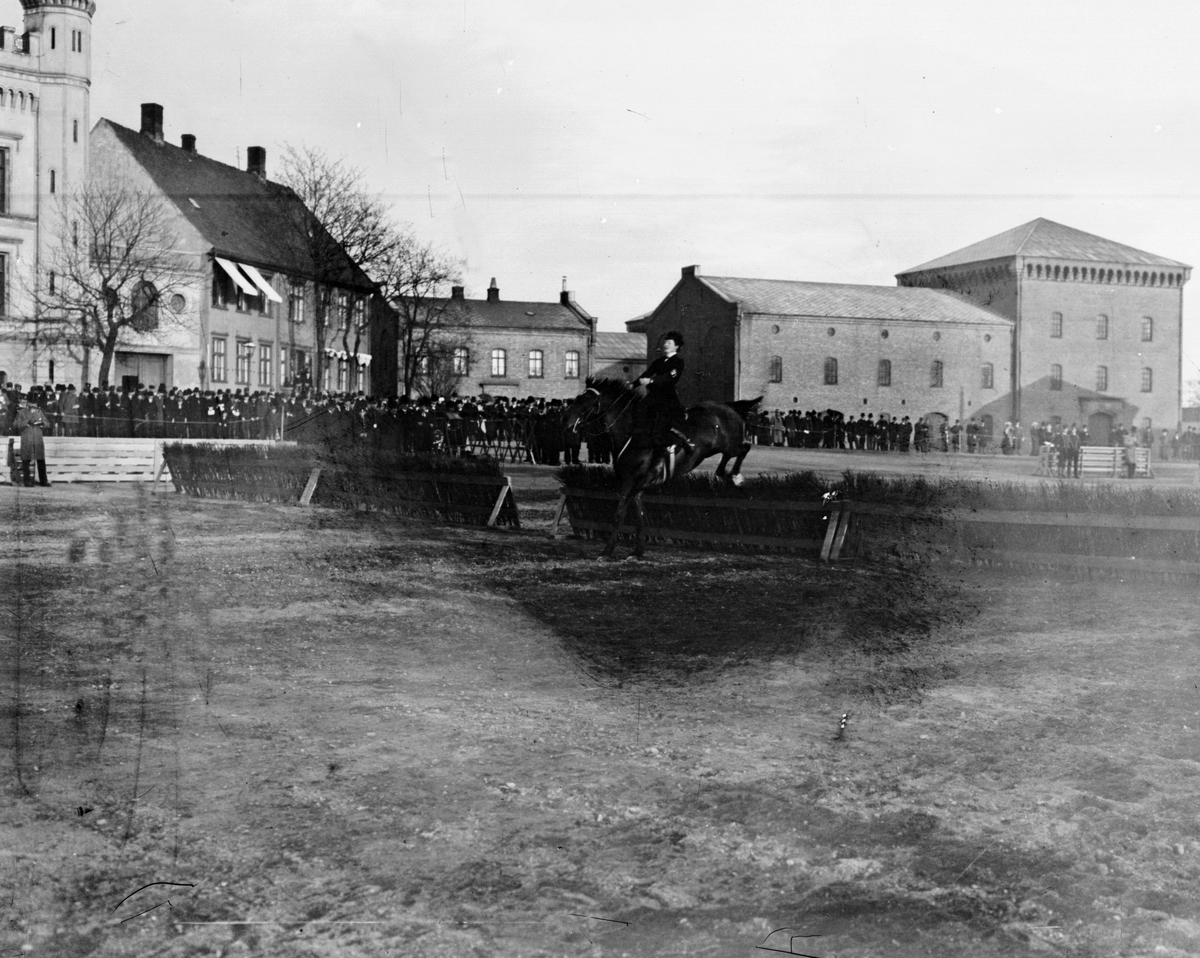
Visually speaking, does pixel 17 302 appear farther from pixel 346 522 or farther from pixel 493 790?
pixel 493 790

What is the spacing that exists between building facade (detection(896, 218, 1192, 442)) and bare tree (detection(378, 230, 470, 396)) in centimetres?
1881

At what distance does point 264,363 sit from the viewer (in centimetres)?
4716

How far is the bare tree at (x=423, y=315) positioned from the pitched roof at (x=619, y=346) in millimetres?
14307

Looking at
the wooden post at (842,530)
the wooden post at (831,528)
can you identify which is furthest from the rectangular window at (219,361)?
the wooden post at (842,530)

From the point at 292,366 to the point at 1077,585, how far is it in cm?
3276

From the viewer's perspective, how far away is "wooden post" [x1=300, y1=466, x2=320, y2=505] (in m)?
22.8

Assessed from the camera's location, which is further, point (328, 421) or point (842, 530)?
point (328, 421)

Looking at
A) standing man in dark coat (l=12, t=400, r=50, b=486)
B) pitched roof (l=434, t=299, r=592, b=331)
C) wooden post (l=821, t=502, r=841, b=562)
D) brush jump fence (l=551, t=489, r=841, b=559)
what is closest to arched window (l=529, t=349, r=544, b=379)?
pitched roof (l=434, t=299, r=592, b=331)

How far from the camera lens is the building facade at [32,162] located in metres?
39.7

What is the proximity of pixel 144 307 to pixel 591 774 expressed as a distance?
38.5 meters

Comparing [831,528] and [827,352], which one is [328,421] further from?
[827,352]

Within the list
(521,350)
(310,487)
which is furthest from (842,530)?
(521,350)

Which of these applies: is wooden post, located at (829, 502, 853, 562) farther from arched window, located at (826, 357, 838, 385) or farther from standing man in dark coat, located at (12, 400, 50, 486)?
arched window, located at (826, 357, 838, 385)

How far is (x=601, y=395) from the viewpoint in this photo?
50.0 feet
